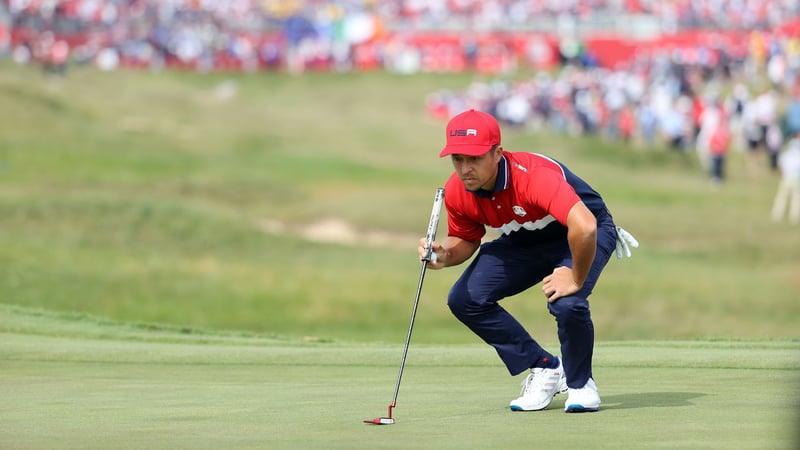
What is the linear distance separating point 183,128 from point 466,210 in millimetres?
40262

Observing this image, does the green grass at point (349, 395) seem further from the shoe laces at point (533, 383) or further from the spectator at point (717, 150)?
the spectator at point (717, 150)

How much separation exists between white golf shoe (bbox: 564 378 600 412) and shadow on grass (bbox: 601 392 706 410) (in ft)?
0.49

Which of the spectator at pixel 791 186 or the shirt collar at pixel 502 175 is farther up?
the shirt collar at pixel 502 175

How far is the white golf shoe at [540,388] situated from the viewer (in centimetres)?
811

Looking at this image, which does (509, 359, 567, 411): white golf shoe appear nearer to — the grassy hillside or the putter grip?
the putter grip

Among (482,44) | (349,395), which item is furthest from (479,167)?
(482,44)

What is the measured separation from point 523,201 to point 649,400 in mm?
1566

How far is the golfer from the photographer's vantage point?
761 cm

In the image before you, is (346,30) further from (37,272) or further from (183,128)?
(37,272)

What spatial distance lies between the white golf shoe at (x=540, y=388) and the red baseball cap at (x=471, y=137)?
61.6 inches

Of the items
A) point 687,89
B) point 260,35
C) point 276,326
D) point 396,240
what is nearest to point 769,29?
point 687,89

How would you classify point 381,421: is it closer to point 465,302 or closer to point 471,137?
point 465,302

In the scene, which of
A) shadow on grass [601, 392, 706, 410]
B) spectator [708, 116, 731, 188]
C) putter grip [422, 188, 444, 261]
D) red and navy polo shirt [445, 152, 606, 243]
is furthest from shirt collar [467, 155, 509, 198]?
spectator [708, 116, 731, 188]

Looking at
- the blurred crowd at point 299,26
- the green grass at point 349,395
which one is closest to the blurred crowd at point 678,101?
the blurred crowd at point 299,26
